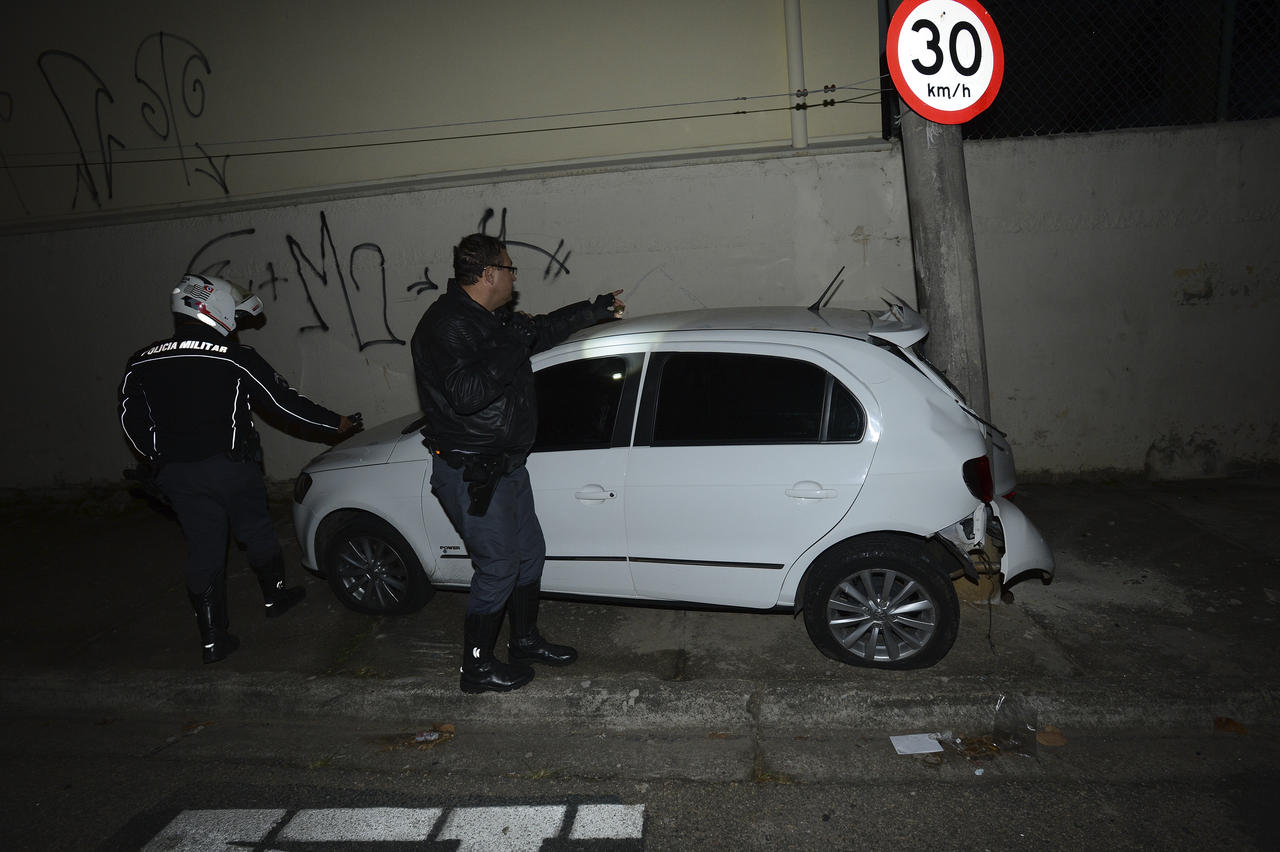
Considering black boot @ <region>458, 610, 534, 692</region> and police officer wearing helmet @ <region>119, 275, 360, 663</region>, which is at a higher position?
Answer: police officer wearing helmet @ <region>119, 275, 360, 663</region>

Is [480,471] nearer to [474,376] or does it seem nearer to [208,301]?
[474,376]

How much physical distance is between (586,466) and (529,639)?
2.97 ft

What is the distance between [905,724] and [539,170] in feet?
16.4

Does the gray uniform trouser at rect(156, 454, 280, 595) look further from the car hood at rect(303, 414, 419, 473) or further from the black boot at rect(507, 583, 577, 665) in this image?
the black boot at rect(507, 583, 577, 665)

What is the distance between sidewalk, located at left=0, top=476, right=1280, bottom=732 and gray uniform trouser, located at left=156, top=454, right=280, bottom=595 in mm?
544

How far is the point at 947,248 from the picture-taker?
4434 mm

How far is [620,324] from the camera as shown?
4.46 meters

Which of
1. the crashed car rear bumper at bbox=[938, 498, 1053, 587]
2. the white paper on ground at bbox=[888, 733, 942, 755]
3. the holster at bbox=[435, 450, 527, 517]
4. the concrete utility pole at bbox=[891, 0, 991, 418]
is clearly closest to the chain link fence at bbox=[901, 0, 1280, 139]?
the concrete utility pole at bbox=[891, 0, 991, 418]

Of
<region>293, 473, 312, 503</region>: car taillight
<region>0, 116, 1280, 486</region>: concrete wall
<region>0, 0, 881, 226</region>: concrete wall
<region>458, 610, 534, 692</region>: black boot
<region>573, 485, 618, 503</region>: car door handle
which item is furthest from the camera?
<region>0, 0, 881, 226</region>: concrete wall

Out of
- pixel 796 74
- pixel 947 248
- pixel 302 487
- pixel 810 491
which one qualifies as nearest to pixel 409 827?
pixel 810 491

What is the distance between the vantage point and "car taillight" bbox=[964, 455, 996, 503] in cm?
363

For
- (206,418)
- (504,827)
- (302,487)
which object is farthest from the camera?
(302,487)

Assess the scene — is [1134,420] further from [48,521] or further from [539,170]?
[48,521]

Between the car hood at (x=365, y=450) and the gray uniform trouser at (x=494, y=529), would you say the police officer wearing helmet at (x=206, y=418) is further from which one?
the gray uniform trouser at (x=494, y=529)
